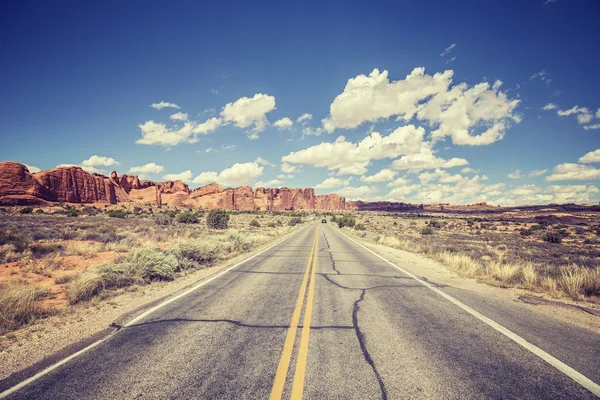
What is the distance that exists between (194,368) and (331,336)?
1.98m

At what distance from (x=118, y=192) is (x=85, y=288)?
387 feet

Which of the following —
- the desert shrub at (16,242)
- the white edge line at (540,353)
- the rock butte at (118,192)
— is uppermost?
the rock butte at (118,192)

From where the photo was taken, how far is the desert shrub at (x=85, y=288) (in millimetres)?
6129

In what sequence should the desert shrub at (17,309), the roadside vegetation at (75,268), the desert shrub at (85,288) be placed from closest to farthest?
the desert shrub at (17,309), the roadside vegetation at (75,268), the desert shrub at (85,288)

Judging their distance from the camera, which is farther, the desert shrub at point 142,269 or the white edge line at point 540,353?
the desert shrub at point 142,269

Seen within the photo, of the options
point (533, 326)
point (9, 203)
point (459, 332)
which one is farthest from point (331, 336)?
point (9, 203)

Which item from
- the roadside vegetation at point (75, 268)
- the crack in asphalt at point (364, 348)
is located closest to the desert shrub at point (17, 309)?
the roadside vegetation at point (75, 268)

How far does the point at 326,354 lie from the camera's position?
3.42m

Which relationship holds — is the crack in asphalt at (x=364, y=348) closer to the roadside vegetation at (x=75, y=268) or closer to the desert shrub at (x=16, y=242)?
the roadside vegetation at (x=75, y=268)

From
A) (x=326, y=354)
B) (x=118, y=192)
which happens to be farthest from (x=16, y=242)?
(x=118, y=192)

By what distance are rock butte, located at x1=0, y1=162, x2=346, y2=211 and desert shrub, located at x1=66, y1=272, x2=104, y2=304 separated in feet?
243

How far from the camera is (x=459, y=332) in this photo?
4.16 m

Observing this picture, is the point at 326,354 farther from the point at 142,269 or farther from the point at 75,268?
the point at 75,268

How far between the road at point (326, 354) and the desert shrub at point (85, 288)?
256 centimetres
